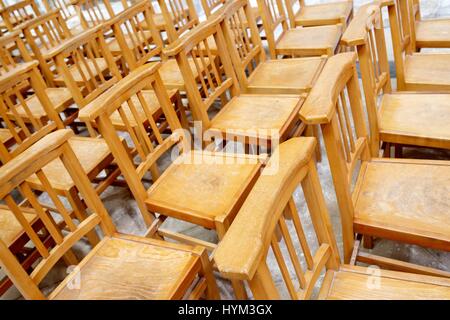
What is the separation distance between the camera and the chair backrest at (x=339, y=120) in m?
0.98

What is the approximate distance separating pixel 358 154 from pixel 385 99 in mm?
566

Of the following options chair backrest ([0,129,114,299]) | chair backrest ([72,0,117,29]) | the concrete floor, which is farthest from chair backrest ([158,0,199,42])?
chair backrest ([0,129,114,299])

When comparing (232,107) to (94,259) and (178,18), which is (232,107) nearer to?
(94,259)

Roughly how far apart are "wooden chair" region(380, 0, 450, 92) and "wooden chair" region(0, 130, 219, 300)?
1.34 metres

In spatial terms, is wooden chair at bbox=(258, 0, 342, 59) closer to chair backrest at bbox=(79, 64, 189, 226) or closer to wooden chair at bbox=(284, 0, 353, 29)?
wooden chair at bbox=(284, 0, 353, 29)

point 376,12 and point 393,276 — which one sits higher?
point 376,12

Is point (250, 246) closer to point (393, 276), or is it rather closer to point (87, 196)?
point (393, 276)

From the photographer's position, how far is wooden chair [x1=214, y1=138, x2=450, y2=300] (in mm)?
666

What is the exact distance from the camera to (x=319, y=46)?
7.81 feet

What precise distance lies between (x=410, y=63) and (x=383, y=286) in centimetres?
143

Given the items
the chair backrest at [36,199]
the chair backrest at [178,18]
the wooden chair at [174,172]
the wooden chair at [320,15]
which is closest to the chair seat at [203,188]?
the wooden chair at [174,172]

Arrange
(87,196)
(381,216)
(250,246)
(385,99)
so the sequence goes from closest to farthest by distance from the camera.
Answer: (250,246) → (381,216) → (87,196) → (385,99)
